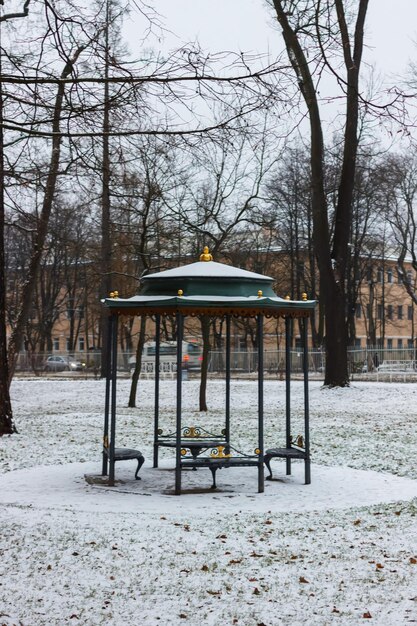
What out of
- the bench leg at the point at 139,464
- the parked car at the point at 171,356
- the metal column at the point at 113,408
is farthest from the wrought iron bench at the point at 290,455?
the parked car at the point at 171,356

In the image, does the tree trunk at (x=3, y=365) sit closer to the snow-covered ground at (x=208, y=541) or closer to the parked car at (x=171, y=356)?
the snow-covered ground at (x=208, y=541)

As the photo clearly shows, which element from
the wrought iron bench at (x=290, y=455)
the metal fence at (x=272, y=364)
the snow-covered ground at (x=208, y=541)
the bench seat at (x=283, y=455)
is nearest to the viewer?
the snow-covered ground at (x=208, y=541)

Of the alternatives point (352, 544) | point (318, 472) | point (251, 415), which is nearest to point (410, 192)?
point (251, 415)

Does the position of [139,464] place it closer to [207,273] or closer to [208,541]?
[207,273]

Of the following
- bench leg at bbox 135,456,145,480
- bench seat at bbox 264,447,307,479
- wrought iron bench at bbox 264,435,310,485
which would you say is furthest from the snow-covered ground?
bench seat at bbox 264,447,307,479

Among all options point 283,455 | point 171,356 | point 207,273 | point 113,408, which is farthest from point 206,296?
point 171,356

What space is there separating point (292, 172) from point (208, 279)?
114 ft

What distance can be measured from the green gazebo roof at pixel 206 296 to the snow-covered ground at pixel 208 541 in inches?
97.0

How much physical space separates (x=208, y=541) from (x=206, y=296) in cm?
390

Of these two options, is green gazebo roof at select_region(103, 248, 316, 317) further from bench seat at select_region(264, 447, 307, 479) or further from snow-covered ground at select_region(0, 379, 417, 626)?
snow-covered ground at select_region(0, 379, 417, 626)

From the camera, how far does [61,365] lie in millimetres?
54062

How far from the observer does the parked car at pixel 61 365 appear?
2085 inches

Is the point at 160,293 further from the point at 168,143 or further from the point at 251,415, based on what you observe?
the point at 251,415

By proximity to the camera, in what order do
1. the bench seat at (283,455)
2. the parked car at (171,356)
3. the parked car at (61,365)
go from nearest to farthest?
1. the bench seat at (283,455)
2. the parked car at (171,356)
3. the parked car at (61,365)
